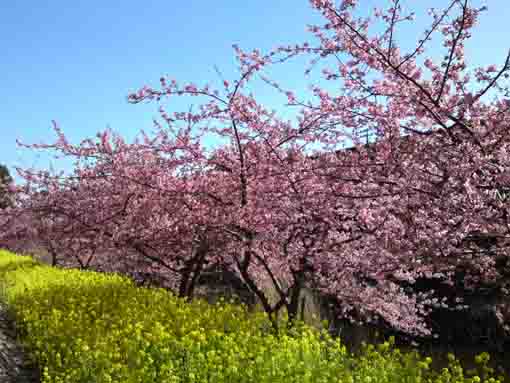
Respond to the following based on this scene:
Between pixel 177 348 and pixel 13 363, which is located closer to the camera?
pixel 177 348

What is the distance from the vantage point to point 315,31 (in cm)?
436

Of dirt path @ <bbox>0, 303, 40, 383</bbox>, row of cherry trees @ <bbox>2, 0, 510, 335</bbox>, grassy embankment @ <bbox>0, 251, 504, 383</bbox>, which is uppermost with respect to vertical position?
row of cherry trees @ <bbox>2, 0, 510, 335</bbox>

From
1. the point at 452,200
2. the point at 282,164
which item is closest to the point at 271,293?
the point at 282,164

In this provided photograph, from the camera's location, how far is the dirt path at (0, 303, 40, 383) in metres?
5.55

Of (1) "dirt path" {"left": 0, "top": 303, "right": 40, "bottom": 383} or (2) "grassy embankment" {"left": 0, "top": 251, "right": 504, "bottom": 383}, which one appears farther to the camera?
(1) "dirt path" {"left": 0, "top": 303, "right": 40, "bottom": 383}

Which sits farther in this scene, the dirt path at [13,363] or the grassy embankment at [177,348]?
the dirt path at [13,363]

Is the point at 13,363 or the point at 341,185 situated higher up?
the point at 341,185

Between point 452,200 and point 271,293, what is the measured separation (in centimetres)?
692

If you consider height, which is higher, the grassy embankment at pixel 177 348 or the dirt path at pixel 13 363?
the grassy embankment at pixel 177 348

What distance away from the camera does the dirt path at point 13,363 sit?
218 inches

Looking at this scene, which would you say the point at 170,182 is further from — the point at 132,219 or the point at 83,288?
the point at 83,288

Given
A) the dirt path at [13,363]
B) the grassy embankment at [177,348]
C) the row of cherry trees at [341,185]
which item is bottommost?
the dirt path at [13,363]

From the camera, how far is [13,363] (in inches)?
238

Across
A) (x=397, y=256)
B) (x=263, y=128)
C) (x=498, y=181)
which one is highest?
(x=263, y=128)
